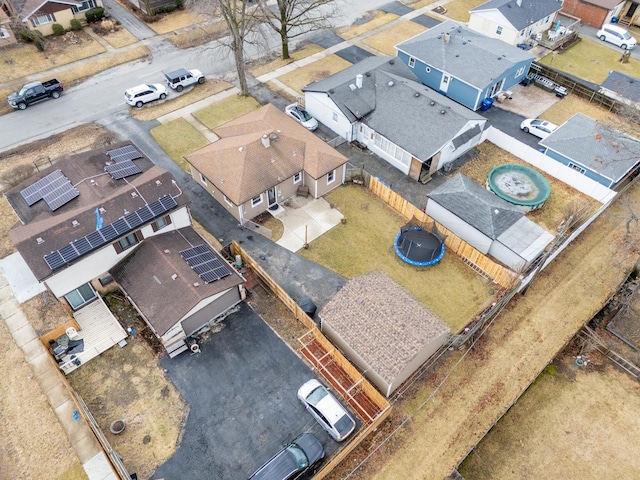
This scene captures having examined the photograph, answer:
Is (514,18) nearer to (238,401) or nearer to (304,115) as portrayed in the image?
(304,115)

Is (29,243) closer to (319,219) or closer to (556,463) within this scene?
(319,219)

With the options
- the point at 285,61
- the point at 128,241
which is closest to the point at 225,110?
the point at 285,61

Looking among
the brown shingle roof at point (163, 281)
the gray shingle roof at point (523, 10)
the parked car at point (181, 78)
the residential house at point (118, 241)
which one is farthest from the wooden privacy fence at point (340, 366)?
the gray shingle roof at point (523, 10)

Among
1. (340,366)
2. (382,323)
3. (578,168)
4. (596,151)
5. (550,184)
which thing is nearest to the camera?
(382,323)

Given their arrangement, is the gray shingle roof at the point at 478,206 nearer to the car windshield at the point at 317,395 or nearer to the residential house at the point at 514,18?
the car windshield at the point at 317,395

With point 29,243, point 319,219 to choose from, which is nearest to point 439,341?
point 319,219
